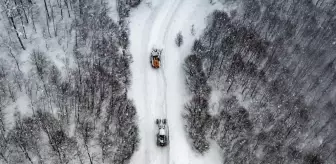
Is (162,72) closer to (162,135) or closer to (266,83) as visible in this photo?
(162,135)

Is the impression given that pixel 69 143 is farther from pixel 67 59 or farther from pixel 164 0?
pixel 164 0

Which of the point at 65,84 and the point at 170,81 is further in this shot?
the point at 170,81

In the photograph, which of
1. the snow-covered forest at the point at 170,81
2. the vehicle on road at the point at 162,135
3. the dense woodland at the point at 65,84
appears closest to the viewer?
the dense woodland at the point at 65,84

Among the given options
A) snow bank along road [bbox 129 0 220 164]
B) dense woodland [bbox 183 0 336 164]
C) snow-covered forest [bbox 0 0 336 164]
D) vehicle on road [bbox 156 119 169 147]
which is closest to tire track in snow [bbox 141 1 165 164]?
snow bank along road [bbox 129 0 220 164]

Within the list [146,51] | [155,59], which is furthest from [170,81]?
[146,51]

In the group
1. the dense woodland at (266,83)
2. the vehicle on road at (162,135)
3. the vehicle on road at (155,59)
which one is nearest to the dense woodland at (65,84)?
the vehicle on road at (162,135)

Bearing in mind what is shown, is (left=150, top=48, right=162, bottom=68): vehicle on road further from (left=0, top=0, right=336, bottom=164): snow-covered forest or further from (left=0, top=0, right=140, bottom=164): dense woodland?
(left=0, top=0, right=140, bottom=164): dense woodland

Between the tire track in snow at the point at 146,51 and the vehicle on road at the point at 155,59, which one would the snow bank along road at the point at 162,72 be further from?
the vehicle on road at the point at 155,59
